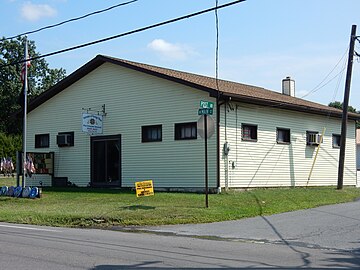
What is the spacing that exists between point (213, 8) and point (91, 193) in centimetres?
1243

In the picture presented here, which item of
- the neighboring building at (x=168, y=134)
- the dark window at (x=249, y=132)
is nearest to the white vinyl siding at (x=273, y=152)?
the neighboring building at (x=168, y=134)

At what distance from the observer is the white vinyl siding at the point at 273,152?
76.5 ft

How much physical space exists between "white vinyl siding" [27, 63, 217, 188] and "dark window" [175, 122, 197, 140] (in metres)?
0.22

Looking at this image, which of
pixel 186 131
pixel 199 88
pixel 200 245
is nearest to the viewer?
pixel 200 245

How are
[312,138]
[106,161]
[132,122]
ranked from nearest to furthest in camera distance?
[132,122] → [106,161] → [312,138]

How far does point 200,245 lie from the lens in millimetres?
11781


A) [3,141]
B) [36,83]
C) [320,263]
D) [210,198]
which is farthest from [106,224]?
[36,83]

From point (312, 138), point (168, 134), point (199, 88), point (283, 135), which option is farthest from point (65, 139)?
point (312, 138)

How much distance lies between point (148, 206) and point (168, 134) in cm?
662

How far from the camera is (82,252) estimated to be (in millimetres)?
10211

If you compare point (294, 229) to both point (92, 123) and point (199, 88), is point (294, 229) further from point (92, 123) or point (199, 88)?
point (92, 123)

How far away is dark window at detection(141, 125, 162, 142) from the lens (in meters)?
25.0

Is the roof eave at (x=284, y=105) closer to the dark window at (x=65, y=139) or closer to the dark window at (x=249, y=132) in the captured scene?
the dark window at (x=249, y=132)

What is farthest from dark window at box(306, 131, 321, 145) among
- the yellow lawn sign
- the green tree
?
the green tree
